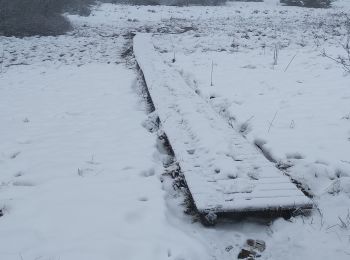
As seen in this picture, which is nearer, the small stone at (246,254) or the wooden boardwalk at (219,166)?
the small stone at (246,254)

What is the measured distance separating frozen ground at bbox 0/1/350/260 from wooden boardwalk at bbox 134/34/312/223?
197mm

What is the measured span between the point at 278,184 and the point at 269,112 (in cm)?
246

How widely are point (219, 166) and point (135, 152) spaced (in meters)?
1.24

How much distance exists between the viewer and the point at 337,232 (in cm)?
324

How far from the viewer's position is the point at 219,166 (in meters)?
4.18

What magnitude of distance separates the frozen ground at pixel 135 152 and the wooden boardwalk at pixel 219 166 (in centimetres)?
20

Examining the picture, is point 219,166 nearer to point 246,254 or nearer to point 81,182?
point 246,254

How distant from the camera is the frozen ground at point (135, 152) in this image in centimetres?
318

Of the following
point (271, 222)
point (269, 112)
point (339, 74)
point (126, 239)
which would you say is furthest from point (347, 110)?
point (126, 239)

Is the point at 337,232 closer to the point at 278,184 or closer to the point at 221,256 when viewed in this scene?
the point at 278,184

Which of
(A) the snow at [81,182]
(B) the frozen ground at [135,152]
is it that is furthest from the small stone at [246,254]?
(A) the snow at [81,182]

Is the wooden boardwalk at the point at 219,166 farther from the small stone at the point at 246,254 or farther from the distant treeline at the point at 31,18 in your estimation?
the distant treeline at the point at 31,18

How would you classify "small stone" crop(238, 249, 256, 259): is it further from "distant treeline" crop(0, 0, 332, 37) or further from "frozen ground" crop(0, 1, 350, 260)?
"distant treeline" crop(0, 0, 332, 37)

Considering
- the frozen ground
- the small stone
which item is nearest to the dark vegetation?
A: the frozen ground
